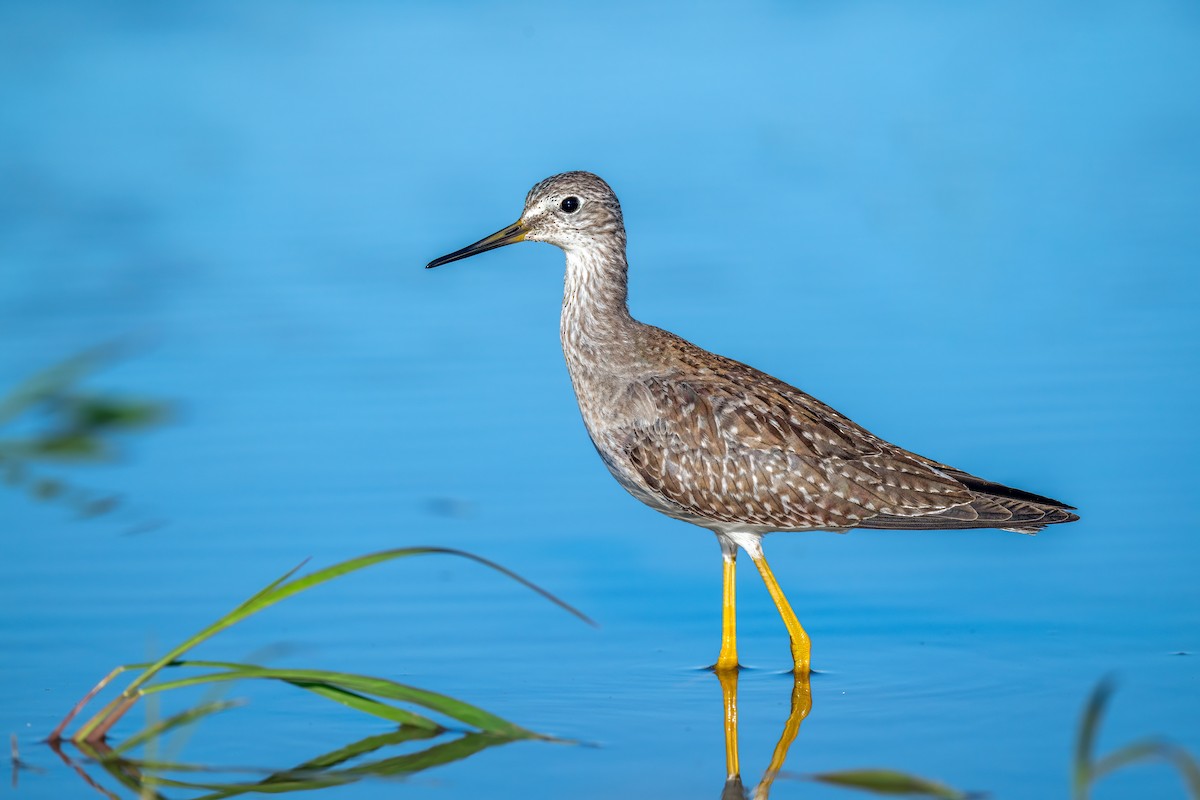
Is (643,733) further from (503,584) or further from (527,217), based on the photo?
(527,217)

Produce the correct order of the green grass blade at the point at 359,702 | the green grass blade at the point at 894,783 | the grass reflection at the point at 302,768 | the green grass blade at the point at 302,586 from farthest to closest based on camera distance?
the grass reflection at the point at 302,768
the green grass blade at the point at 359,702
the green grass blade at the point at 302,586
the green grass blade at the point at 894,783

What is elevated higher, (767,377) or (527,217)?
(527,217)

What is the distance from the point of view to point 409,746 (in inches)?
252

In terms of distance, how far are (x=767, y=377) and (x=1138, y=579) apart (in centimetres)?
224

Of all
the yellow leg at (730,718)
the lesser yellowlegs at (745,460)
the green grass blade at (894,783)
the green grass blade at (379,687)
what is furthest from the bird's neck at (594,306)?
the green grass blade at (894,783)

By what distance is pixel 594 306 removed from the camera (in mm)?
8852

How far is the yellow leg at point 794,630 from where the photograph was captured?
7.73 m

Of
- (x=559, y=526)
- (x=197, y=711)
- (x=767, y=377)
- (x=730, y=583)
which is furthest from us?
(x=559, y=526)

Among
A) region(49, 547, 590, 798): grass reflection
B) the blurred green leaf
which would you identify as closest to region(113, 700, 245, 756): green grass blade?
region(49, 547, 590, 798): grass reflection

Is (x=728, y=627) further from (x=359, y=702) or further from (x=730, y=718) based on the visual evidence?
(x=359, y=702)

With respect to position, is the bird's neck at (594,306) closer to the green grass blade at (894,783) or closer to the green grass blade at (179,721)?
the green grass blade at (179,721)

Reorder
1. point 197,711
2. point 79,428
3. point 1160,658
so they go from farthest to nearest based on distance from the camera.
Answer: point 1160,658, point 197,711, point 79,428

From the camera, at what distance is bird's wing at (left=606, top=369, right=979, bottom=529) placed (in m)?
8.23

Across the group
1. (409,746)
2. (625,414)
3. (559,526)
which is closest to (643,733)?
(409,746)
